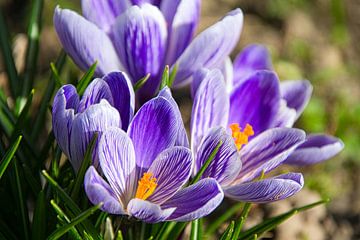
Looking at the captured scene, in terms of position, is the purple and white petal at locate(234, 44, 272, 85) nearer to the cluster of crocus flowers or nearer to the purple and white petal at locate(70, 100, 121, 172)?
the cluster of crocus flowers

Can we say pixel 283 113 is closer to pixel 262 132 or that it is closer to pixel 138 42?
pixel 262 132

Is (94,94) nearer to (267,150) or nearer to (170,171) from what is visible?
(170,171)

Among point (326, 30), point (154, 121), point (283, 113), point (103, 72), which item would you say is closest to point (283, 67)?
point (326, 30)

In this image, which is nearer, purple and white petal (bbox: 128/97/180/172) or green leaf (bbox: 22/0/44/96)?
purple and white petal (bbox: 128/97/180/172)

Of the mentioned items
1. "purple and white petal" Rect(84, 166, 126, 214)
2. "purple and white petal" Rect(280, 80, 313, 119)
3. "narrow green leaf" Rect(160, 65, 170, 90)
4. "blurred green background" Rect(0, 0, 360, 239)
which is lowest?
"blurred green background" Rect(0, 0, 360, 239)

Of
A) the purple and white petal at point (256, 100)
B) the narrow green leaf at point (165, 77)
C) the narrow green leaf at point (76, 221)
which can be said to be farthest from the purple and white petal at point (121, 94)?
the purple and white petal at point (256, 100)

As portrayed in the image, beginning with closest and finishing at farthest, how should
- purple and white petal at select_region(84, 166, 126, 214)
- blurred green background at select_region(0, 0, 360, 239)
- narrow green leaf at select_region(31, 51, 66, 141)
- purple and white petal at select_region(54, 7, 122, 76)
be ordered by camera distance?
purple and white petal at select_region(84, 166, 126, 214) < purple and white petal at select_region(54, 7, 122, 76) < narrow green leaf at select_region(31, 51, 66, 141) < blurred green background at select_region(0, 0, 360, 239)

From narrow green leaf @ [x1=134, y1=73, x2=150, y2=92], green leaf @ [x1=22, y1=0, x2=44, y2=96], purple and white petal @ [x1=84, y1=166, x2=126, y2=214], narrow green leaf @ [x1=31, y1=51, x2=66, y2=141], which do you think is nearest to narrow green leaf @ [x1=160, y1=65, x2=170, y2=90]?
narrow green leaf @ [x1=134, y1=73, x2=150, y2=92]
